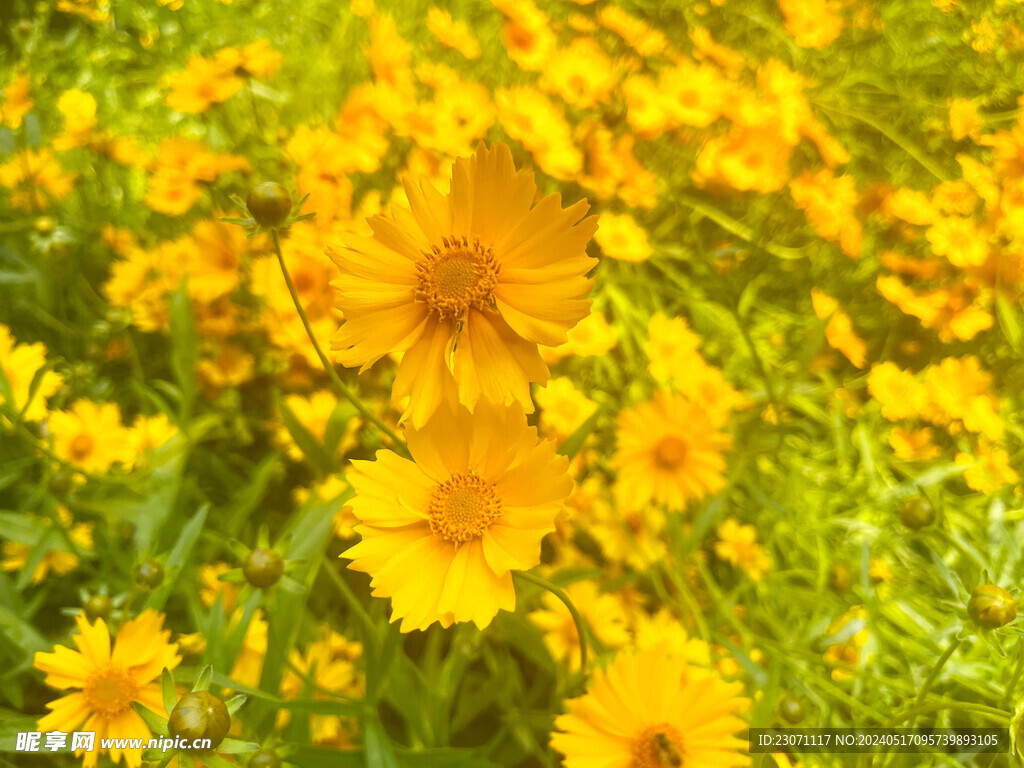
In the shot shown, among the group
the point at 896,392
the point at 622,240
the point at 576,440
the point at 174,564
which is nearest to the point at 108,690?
the point at 174,564

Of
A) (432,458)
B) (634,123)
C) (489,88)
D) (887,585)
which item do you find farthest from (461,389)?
(489,88)

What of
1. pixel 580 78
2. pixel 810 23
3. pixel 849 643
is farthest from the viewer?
pixel 810 23

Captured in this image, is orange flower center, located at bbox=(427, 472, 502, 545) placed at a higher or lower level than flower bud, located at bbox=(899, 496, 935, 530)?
lower

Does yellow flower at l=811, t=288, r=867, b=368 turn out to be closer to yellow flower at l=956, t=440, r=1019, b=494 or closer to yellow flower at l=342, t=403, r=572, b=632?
yellow flower at l=956, t=440, r=1019, b=494

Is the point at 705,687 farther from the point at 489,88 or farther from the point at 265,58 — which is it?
the point at 489,88

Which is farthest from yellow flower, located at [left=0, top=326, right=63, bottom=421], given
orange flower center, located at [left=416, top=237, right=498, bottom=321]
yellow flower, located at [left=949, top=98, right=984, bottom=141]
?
yellow flower, located at [left=949, top=98, right=984, bottom=141]

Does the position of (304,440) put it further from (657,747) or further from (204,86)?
(204,86)

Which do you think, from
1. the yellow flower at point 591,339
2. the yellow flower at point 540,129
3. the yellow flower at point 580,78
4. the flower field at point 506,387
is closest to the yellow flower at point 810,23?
the flower field at point 506,387
